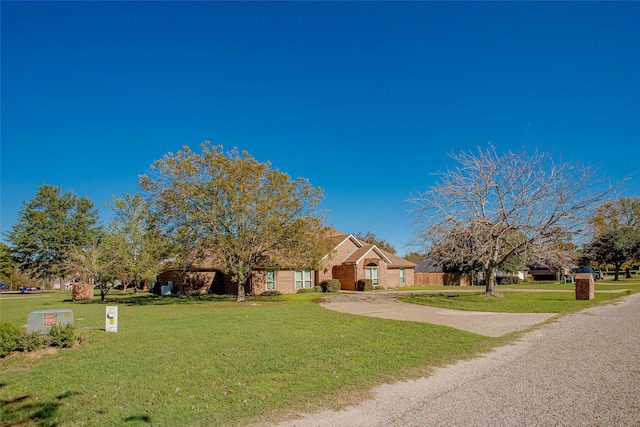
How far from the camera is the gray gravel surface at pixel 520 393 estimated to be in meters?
4.83

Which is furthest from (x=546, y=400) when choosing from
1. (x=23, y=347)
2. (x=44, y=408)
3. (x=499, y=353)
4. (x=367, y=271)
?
(x=367, y=271)

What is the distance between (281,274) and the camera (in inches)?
1266

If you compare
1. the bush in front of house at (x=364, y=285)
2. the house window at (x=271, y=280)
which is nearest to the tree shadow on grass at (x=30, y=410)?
Answer: the house window at (x=271, y=280)

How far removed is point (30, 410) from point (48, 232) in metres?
55.0

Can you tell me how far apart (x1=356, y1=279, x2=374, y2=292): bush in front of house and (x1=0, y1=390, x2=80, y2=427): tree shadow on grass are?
97.3 feet

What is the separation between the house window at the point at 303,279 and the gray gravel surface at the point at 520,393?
996 inches

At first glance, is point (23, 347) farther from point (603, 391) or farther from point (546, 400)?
point (603, 391)

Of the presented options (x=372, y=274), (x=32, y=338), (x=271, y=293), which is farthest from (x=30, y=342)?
(x=372, y=274)

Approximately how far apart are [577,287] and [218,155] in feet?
68.4

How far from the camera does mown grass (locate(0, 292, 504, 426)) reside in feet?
17.3

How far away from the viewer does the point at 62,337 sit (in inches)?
373

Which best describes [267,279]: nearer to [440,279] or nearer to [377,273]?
[377,273]

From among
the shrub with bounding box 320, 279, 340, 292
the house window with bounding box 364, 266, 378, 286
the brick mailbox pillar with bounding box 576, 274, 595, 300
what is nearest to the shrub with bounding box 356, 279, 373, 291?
the house window with bounding box 364, 266, 378, 286

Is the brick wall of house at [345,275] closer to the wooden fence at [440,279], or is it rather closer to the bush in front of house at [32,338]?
the wooden fence at [440,279]
